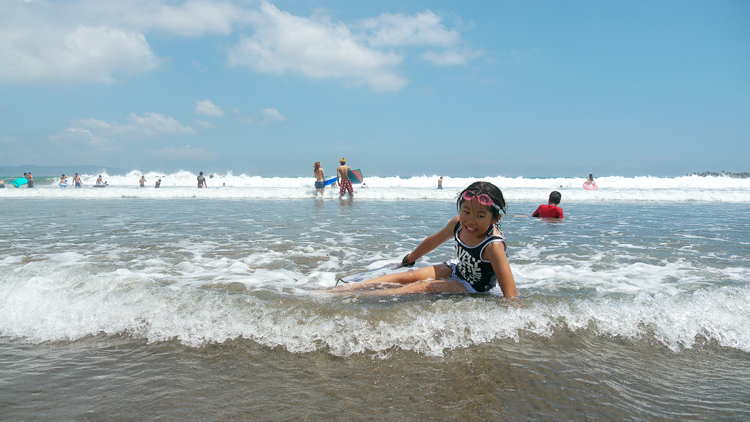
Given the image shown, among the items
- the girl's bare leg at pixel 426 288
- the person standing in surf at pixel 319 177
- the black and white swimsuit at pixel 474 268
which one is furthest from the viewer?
the person standing in surf at pixel 319 177

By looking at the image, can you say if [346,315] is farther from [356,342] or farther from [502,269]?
[502,269]

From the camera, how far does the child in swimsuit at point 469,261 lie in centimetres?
325

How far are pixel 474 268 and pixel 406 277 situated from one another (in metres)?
0.70

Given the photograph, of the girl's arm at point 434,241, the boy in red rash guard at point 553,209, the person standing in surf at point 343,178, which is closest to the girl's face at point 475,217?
the girl's arm at point 434,241

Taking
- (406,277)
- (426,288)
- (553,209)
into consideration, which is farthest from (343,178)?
(426,288)

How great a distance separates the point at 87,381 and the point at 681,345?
157 inches

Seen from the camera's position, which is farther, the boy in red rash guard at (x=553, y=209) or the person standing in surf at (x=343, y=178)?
the person standing in surf at (x=343, y=178)

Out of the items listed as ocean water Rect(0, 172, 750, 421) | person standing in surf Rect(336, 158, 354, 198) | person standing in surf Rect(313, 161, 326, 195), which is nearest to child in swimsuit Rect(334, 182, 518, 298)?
ocean water Rect(0, 172, 750, 421)

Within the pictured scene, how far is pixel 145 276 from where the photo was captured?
4426 mm

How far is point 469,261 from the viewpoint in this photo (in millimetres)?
3705

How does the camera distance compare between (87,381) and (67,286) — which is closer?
(87,381)

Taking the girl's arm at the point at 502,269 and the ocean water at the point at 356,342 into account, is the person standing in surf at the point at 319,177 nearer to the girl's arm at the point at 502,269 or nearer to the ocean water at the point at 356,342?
the ocean water at the point at 356,342

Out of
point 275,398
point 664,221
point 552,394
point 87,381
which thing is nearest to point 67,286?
point 87,381

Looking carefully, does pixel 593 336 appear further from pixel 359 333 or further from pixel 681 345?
pixel 359 333
